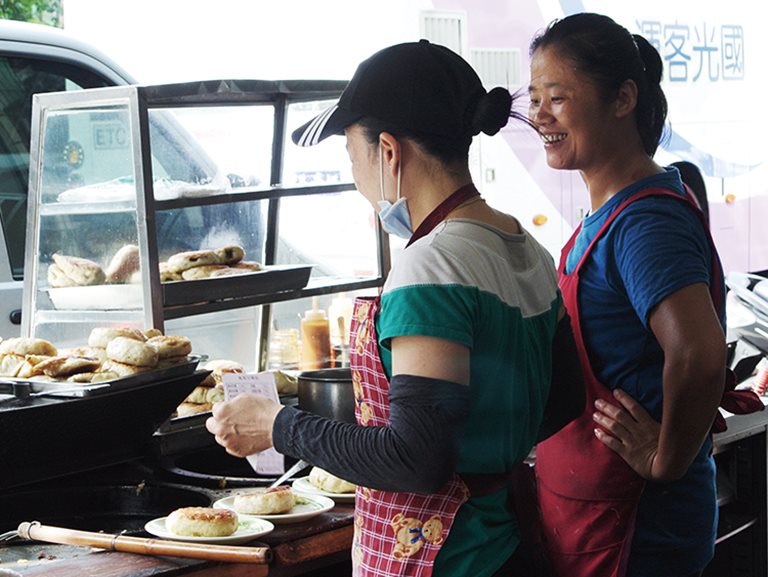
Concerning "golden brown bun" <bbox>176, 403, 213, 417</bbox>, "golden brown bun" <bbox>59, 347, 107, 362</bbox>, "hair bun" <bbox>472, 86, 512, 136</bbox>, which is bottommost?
"golden brown bun" <bbox>176, 403, 213, 417</bbox>

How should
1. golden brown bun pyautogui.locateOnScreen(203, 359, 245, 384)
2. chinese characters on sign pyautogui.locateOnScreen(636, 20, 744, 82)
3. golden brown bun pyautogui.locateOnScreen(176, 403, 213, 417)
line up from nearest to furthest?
golden brown bun pyautogui.locateOnScreen(176, 403, 213, 417)
golden brown bun pyautogui.locateOnScreen(203, 359, 245, 384)
chinese characters on sign pyautogui.locateOnScreen(636, 20, 744, 82)

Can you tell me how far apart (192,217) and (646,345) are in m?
1.74

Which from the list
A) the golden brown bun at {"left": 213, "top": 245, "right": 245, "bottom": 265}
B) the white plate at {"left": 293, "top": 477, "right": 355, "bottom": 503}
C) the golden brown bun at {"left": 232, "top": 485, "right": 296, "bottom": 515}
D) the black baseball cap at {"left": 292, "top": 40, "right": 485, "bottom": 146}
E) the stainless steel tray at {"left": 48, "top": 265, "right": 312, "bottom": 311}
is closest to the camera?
the black baseball cap at {"left": 292, "top": 40, "right": 485, "bottom": 146}

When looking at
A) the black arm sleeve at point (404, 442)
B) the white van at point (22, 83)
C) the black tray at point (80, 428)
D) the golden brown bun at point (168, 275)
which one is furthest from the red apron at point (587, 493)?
the white van at point (22, 83)

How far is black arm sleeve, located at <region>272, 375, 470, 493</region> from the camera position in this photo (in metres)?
1.46

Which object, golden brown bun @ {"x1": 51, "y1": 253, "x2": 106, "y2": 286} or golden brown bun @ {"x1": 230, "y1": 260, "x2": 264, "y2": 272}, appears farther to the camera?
golden brown bun @ {"x1": 230, "y1": 260, "x2": 264, "y2": 272}

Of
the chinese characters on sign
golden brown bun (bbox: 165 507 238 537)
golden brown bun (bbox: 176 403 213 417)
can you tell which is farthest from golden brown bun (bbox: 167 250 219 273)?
the chinese characters on sign

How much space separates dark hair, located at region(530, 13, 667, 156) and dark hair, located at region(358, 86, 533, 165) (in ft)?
1.75

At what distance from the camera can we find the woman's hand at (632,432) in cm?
203

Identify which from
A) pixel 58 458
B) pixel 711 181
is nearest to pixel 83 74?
pixel 58 458

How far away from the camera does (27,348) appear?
8.13ft

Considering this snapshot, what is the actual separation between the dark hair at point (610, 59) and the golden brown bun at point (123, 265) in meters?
1.25

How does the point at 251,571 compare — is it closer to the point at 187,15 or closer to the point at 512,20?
the point at 187,15

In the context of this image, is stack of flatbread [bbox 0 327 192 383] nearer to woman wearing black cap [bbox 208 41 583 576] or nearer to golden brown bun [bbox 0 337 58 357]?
golden brown bun [bbox 0 337 58 357]
